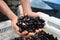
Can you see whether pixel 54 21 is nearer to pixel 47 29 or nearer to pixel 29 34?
pixel 47 29

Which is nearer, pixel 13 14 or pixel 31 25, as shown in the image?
pixel 31 25

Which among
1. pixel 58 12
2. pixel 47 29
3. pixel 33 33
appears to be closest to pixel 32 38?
pixel 33 33

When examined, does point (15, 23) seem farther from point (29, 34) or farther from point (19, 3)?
point (19, 3)

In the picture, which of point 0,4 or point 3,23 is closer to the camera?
point 0,4

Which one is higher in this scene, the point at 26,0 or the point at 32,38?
the point at 26,0

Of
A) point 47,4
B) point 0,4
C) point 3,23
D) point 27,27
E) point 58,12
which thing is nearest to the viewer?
point 27,27

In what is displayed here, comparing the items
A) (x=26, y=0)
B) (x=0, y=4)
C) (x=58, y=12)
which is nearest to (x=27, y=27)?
(x=0, y=4)

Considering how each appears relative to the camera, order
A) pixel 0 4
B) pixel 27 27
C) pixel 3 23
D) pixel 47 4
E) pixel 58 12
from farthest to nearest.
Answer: pixel 47 4, pixel 58 12, pixel 3 23, pixel 0 4, pixel 27 27

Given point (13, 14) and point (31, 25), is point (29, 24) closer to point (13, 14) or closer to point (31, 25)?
point (31, 25)

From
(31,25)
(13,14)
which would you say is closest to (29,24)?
(31,25)
